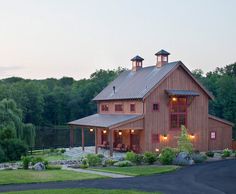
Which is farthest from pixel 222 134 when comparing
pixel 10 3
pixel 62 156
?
pixel 10 3

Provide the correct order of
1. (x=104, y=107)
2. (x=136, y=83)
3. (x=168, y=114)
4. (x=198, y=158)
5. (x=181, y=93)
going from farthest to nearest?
1. (x=104, y=107)
2. (x=136, y=83)
3. (x=168, y=114)
4. (x=181, y=93)
5. (x=198, y=158)

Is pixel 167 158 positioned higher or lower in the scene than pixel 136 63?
lower

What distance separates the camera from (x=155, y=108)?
127 feet

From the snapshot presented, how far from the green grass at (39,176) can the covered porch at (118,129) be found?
10940mm

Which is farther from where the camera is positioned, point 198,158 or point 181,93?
point 181,93

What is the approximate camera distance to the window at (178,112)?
39.6 m

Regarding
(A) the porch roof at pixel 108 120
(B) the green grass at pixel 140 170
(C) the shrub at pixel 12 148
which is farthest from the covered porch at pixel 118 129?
(B) the green grass at pixel 140 170

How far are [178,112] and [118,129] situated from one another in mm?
6123

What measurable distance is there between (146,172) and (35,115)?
58252 millimetres

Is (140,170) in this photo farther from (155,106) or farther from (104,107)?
(104,107)

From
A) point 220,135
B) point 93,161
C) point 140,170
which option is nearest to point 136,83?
point 220,135

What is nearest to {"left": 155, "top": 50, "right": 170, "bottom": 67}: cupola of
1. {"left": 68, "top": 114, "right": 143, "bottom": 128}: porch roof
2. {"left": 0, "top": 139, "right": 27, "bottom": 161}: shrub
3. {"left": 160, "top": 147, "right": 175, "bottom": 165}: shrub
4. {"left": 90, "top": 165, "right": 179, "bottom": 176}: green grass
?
{"left": 68, "top": 114, "right": 143, "bottom": 128}: porch roof

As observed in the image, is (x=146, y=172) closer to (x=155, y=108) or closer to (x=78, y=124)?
(x=155, y=108)

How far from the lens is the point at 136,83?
42.0 metres
